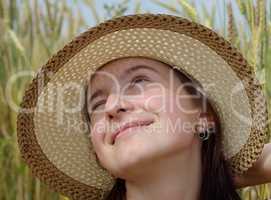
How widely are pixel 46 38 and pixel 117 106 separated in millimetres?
471

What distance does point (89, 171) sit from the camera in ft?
5.28

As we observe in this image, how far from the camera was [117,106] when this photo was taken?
1432mm

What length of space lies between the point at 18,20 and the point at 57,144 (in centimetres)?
39

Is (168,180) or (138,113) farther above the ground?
(138,113)

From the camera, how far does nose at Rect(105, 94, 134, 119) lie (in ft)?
4.67

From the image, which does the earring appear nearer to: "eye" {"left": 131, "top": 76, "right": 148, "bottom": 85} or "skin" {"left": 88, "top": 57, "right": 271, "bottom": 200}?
"skin" {"left": 88, "top": 57, "right": 271, "bottom": 200}

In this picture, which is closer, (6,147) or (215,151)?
(215,151)

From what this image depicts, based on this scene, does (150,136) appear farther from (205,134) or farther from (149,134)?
(205,134)

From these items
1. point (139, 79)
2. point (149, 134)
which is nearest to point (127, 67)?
point (139, 79)

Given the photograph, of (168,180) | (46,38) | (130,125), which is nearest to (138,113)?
(130,125)

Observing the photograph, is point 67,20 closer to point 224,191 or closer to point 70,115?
point 70,115

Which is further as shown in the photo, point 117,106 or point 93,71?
point 93,71

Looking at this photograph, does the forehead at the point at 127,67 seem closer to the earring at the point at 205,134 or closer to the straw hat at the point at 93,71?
the straw hat at the point at 93,71

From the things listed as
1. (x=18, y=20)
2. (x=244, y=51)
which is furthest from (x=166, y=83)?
(x=18, y=20)
